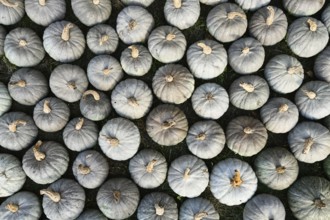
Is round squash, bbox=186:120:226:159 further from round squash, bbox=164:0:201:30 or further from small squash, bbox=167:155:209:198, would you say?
round squash, bbox=164:0:201:30

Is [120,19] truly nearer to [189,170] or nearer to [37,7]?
[37,7]

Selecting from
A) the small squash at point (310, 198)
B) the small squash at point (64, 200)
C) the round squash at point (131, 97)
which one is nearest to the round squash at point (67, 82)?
the round squash at point (131, 97)

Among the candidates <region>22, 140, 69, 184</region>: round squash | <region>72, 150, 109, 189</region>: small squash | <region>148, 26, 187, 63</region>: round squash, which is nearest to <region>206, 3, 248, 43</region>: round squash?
<region>148, 26, 187, 63</region>: round squash

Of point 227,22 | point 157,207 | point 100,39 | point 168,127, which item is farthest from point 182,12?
point 157,207

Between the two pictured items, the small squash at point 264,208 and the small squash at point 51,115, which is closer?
the small squash at point 264,208

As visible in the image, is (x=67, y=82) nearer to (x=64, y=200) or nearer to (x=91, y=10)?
(x=91, y=10)

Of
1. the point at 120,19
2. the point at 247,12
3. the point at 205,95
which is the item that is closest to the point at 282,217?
the point at 205,95

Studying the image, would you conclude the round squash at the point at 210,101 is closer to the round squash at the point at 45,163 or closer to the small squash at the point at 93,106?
the small squash at the point at 93,106
